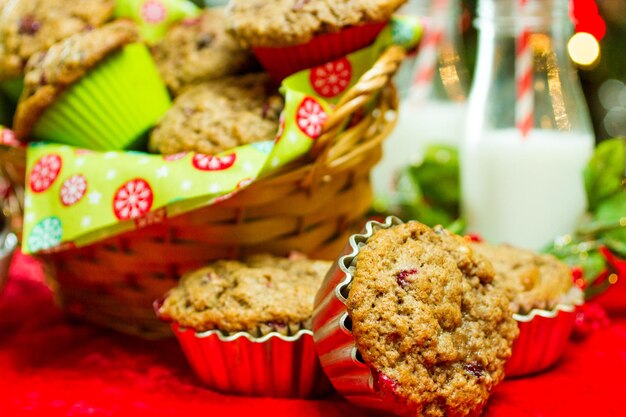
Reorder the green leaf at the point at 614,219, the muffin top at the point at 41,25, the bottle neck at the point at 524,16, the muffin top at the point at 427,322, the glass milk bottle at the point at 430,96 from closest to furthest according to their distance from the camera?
the muffin top at the point at 427,322, the muffin top at the point at 41,25, the green leaf at the point at 614,219, the bottle neck at the point at 524,16, the glass milk bottle at the point at 430,96

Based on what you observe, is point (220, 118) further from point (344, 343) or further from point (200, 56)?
point (344, 343)

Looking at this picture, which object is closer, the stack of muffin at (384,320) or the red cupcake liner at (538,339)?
the stack of muffin at (384,320)

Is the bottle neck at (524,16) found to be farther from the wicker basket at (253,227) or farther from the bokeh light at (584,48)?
the bokeh light at (584,48)

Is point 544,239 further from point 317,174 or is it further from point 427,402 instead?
point 427,402

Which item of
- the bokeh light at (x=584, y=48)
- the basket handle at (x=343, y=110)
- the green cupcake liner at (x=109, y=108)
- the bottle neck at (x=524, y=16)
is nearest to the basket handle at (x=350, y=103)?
the basket handle at (x=343, y=110)

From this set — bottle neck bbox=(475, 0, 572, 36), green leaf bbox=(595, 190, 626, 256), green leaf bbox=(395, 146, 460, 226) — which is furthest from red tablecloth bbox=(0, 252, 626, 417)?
bottle neck bbox=(475, 0, 572, 36)

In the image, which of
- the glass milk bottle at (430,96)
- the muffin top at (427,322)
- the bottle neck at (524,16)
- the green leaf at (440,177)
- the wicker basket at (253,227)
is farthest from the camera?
the glass milk bottle at (430,96)

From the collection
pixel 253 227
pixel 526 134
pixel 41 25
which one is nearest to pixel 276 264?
pixel 253 227

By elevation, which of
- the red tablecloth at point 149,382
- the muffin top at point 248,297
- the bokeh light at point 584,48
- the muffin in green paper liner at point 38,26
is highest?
the muffin in green paper liner at point 38,26
